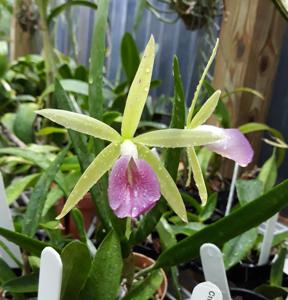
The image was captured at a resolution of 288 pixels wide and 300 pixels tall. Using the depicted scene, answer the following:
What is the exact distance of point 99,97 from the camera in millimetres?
544

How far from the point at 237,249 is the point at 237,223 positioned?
215 mm

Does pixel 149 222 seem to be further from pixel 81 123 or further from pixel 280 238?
pixel 280 238

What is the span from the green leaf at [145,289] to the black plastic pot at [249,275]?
0.19m

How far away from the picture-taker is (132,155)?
0.41 meters

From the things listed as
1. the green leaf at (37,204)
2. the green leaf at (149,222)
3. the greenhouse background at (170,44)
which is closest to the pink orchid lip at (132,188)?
the green leaf at (149,222)

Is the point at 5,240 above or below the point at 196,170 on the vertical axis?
below

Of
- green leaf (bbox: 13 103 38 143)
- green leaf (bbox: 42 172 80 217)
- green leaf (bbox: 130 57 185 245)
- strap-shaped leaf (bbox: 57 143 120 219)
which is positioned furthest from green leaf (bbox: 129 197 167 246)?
green leaf (bbox: 13 103 38 143)

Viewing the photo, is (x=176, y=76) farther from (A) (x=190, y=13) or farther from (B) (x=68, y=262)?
(A) (x=190, y=13)

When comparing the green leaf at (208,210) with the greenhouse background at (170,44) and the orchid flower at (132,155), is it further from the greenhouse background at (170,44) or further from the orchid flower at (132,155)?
the greenhouse background at (170,44)

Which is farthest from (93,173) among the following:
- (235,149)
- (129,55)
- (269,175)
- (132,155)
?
(129,55)

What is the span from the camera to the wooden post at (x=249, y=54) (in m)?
1.16

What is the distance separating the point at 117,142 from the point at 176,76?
0.10 metres

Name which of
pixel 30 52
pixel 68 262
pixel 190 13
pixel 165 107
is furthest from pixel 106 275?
pixel 30 52

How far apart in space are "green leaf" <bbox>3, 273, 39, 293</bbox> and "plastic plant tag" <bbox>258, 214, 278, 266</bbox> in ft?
1.03
